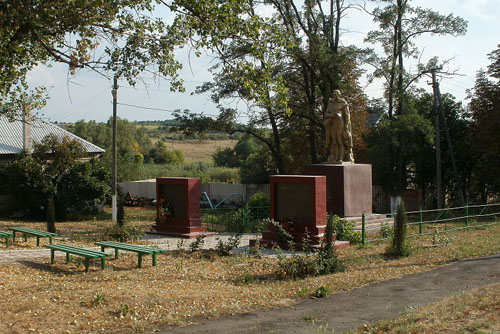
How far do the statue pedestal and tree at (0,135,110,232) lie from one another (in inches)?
518

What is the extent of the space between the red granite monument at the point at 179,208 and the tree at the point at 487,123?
1673cm

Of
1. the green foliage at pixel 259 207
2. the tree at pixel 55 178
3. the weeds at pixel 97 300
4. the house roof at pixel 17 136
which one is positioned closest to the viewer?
the weeds at pixel 97 300

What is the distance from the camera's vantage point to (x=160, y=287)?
934 centimetres

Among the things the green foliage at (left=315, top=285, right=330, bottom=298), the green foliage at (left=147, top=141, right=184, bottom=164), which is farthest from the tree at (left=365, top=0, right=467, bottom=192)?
the green foliage at (left=147, top=141, right=184, bottom=164)

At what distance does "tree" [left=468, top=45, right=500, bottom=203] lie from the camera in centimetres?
2691

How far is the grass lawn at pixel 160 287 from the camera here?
7.41 metres

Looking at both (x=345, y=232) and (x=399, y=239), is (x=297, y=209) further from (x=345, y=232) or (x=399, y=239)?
(x=399, y=239)

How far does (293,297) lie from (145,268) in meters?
3.69

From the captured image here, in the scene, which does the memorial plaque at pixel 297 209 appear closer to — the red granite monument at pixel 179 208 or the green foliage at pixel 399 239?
the green foliage at pixel 399 239

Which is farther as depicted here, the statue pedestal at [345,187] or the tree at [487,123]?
the tree at [487,123]

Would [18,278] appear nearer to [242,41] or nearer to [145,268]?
[145,268]

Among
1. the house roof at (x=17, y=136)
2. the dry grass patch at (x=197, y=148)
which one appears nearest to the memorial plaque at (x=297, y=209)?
the house roof at (x=17, y=136)

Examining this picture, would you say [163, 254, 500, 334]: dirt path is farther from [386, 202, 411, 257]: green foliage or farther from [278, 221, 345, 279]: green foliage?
[386, 202, 411, 257]: green foliage

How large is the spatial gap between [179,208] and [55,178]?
36.2ft
